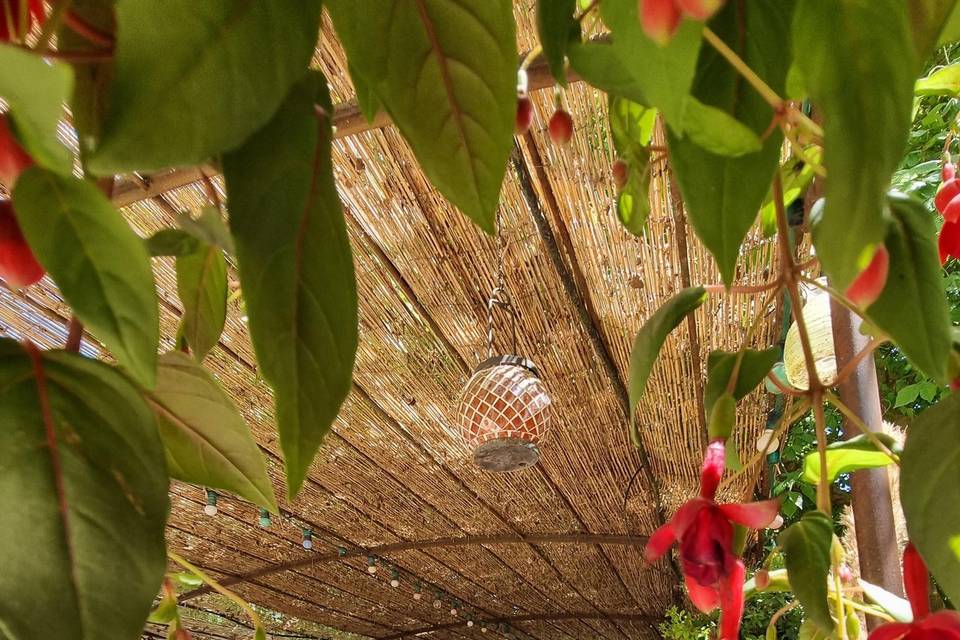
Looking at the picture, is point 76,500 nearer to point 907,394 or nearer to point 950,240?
point 950,240

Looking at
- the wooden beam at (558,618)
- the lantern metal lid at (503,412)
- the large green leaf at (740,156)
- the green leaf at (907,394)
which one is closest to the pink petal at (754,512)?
the large green leaf at (740,156)

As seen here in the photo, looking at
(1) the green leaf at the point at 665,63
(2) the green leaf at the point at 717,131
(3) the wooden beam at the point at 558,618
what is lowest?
(1) the green leaf at the point at 665,63

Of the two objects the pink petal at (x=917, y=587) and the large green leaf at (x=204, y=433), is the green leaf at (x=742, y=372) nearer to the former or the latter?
the pink petal at (x=917, y=587)

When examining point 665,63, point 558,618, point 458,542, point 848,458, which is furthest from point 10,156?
point 558,618

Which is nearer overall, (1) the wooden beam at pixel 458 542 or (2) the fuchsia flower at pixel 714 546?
(2) the fuchsia flower at pixel 714 546

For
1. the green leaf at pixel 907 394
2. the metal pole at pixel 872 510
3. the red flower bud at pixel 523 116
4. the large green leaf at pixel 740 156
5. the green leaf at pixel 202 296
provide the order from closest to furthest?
the large green leaf at pixel 740 156 → the green leaf at pixel 202 296 → the red flower bud at pixel 523 116 → the metal pole at pixel 872 510 → the green leaf at pixel 907 394

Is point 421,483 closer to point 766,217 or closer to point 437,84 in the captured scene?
point 766,217

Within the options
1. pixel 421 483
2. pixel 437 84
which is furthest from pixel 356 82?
pixel 421 483
